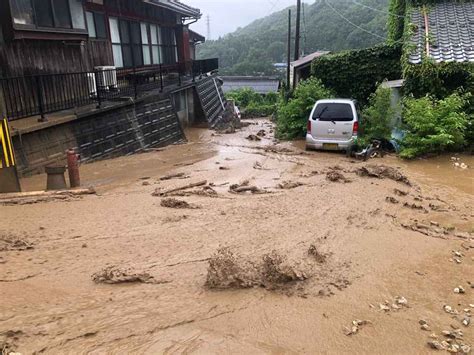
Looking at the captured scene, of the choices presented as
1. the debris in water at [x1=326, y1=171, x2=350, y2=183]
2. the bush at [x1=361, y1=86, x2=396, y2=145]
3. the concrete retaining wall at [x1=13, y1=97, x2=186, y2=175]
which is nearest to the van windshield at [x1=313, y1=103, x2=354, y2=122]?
the bush at [x1=361, y1=86, x2=396, y2=145]

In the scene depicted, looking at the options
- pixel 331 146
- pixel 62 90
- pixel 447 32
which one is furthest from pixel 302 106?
pixel 62 90

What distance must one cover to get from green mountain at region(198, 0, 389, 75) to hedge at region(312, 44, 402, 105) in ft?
98.1

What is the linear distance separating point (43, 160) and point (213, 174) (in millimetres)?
3905

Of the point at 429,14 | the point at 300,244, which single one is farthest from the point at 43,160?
the point at 429,14

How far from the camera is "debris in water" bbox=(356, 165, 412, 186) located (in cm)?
888

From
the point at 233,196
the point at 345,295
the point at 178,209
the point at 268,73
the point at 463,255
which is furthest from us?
the point at 268,73

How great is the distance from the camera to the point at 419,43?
14164 millimetres

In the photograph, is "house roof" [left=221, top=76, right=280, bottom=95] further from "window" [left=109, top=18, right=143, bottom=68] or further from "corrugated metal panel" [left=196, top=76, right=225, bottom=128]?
"window" [left=109, top=18, right=143, bottom=68]

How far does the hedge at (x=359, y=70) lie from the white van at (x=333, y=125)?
12.7ft

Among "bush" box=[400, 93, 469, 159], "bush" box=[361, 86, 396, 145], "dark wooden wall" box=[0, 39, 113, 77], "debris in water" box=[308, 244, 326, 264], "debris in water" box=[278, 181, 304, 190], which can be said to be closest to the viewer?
"debris in water" box=[308, 244, 326, 264]

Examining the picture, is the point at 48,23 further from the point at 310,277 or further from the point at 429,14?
the point at 429,14

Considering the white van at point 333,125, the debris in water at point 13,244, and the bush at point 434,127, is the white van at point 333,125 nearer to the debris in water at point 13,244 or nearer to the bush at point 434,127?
the bush at point 434,127

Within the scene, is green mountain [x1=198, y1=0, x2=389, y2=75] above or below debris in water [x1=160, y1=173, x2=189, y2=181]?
above

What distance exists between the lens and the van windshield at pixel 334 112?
40.1 feet
